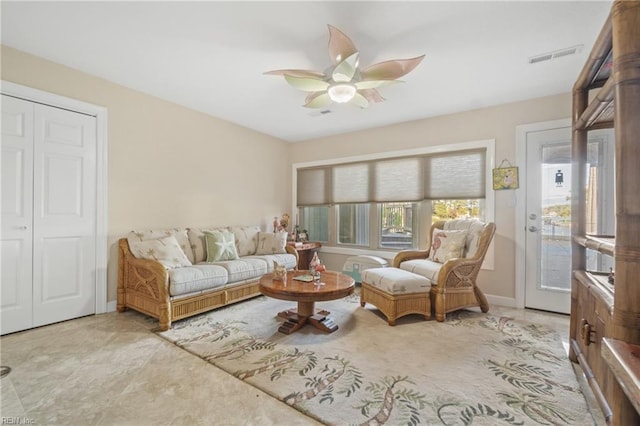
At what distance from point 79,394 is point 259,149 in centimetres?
399

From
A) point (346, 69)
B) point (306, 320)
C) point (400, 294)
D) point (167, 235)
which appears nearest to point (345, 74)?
point (346, 69)

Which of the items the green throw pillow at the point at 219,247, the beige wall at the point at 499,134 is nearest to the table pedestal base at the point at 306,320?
the green throw pillow at the point at 219,247

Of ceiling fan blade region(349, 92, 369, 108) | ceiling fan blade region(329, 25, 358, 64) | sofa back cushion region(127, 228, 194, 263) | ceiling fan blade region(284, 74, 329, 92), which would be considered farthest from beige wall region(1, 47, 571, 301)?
ceiling fan blade region(329, 25, 358, 64)

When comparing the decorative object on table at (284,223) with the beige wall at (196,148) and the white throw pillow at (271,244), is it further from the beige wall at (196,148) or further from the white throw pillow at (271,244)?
the white throw pillow at (271,244)

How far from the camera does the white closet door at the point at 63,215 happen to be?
9.05 feet

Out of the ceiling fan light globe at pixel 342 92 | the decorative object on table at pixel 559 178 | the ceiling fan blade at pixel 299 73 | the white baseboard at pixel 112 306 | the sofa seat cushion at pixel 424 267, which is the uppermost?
the ceiling fan blade at pixel 299 73

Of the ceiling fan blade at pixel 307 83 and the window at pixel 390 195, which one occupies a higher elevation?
the ceiling fan blade at pixel 307 83

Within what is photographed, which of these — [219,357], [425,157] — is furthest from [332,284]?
[425,157]

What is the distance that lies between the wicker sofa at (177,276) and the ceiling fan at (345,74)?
2.12 m

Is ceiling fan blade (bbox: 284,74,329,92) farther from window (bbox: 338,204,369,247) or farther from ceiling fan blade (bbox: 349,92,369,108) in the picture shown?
window (bbox: 338,204,369,247)

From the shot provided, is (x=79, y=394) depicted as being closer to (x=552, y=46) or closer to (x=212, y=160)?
(x=212, y=160)

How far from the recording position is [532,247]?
136 inches

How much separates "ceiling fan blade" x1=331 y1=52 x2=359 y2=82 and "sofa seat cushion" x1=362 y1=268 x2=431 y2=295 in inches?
76.8

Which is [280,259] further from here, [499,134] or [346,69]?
[499,134]
